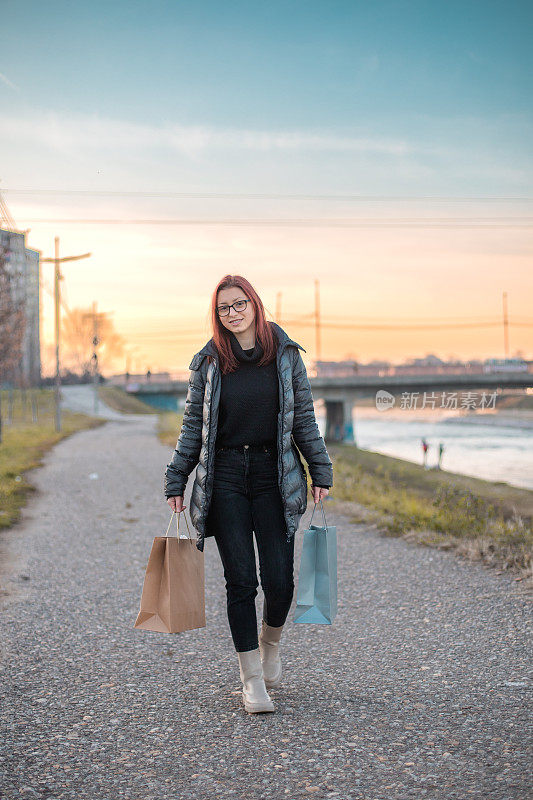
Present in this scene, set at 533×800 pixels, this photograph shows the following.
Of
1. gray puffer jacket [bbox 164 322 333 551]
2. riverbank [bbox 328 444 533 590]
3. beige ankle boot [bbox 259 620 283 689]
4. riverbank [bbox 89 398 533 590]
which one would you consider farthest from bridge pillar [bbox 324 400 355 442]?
gray puffer jacket [bbox 164 322 333 551]

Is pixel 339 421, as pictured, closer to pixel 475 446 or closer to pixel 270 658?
pixel 475 446

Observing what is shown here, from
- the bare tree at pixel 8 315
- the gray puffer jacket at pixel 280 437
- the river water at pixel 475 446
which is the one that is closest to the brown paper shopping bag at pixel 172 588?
the gray puffer jacket at pixel 280 437

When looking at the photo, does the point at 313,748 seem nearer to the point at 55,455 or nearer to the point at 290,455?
the point at 290,455

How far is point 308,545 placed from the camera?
13.7 feet

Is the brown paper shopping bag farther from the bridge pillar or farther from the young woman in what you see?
the bridge pillar

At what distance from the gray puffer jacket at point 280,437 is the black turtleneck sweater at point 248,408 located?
5 centimetres

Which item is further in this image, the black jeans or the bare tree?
the bare tree

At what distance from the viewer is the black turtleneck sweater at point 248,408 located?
12.8 feet

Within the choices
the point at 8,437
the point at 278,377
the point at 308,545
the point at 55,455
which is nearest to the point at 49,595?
the point at 308,545

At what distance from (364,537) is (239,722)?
213 inches

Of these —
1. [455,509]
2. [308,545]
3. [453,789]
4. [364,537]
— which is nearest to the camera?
[453,789]

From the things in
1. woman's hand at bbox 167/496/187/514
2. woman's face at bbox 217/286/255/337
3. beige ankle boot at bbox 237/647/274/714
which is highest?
woman's face at bbox 217/286/255/337

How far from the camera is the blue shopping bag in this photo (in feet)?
13.5

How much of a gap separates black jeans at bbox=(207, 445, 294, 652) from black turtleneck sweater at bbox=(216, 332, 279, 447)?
0.07 meters
